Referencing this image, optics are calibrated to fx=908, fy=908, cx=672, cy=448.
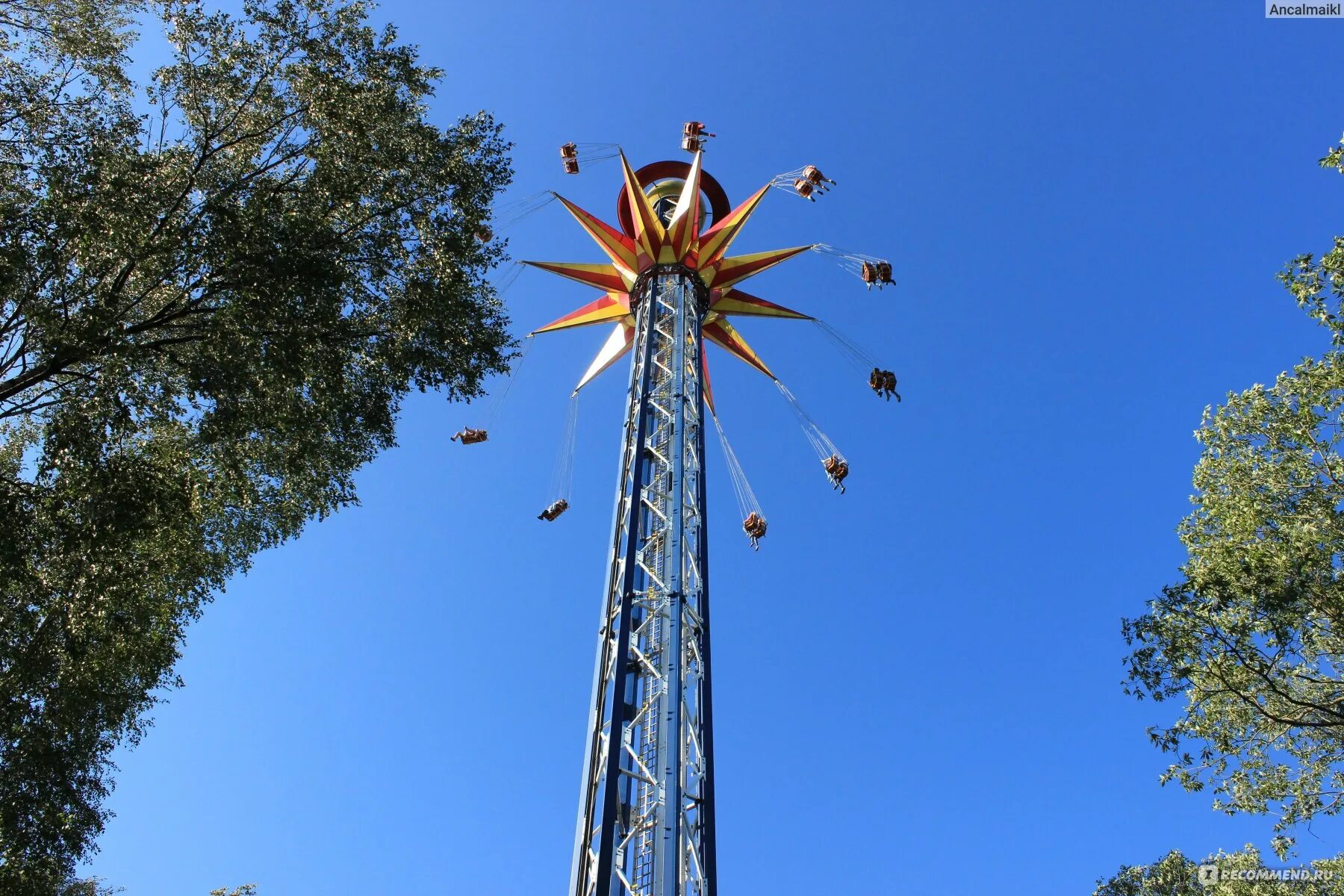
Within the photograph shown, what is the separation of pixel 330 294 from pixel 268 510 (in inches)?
271

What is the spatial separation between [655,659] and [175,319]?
777 cm

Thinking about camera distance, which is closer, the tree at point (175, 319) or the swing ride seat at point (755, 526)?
the tree at point (175, 319)

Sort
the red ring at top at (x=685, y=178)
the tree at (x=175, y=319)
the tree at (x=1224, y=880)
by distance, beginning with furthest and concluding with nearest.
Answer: the red ring at top at (x=685, y=178)
the tree at (x=1224, y=880)
the tree at (x=175, y=319)

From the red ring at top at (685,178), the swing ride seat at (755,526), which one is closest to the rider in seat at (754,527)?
the swing ride seat at (755,526)

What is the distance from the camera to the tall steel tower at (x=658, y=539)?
11.4m

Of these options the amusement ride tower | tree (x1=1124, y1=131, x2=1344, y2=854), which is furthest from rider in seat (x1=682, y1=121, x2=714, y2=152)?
tree (x1=1124, y1=131, x2=1344, y2=854)

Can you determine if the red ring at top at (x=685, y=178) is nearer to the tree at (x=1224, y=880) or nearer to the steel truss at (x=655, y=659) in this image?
the steel truss at (x=655, y=659)

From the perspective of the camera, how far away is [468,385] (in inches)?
516

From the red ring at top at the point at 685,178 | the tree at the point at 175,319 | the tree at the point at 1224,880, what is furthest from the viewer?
the red ring at top at the point at 685,178

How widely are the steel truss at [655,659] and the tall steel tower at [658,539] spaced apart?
2 cm

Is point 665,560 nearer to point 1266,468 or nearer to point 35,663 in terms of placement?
point 35,663

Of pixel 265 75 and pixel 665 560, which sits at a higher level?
pixel 265 75

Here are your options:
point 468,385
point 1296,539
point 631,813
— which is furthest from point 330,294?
point 1296,539

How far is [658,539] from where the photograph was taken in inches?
577
